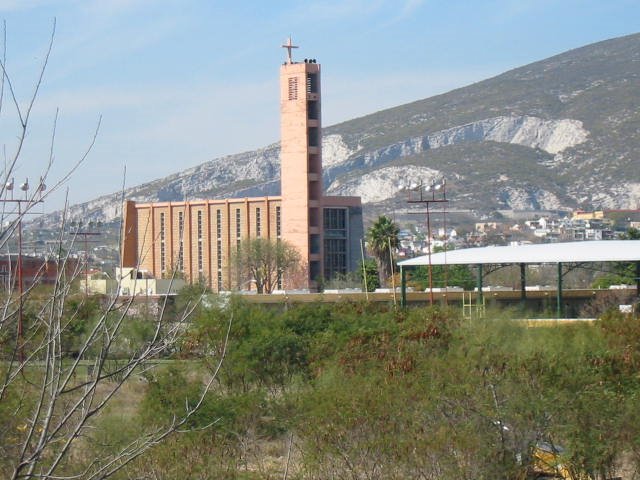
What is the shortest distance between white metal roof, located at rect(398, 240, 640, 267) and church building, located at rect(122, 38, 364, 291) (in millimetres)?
34714

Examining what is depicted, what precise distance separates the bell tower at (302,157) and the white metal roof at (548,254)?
38.7 meters

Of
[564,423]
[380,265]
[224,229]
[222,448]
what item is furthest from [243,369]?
[224,229]

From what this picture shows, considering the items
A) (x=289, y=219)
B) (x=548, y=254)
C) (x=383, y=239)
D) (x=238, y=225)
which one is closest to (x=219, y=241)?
(x=238, y=225)

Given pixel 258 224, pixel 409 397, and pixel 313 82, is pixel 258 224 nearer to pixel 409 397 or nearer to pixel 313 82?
pixel 313 82

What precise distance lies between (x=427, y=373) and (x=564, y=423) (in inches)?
204

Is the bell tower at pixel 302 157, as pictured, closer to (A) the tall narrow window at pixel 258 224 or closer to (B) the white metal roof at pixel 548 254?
(A) the tall narrow window at pixel 258 224

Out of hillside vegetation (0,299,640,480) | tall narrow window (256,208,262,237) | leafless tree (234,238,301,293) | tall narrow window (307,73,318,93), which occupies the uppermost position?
tall narrow window (307,73,318,93)

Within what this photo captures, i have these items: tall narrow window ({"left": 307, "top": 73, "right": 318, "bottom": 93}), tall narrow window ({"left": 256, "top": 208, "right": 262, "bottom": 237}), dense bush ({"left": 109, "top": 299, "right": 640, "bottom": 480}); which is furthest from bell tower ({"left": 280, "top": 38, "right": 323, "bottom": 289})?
dense bush ({"left": 109, "top": 299, "right": 640, "bottom": 480})

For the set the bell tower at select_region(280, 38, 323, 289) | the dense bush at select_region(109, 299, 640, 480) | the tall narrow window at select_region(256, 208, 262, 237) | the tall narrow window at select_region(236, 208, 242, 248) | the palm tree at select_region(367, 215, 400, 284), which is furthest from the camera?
the tall narrow window at select_region(236, 208, 242, 248)

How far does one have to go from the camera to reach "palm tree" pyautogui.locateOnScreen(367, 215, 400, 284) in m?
83.1

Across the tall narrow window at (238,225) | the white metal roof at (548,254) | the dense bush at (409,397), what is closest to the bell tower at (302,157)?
the tall narrow window at (238,225)

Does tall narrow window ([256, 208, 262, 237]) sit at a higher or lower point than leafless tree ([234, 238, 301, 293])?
higher

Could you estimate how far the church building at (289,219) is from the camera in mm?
96000

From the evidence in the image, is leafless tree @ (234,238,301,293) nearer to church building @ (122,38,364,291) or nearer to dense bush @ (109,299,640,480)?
church building @ (122,38,364,291)
